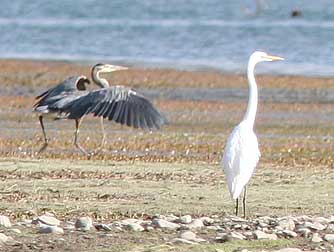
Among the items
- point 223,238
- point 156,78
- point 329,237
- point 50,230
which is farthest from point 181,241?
point 156,78

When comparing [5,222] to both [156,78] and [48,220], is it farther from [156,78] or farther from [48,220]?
[156,78]

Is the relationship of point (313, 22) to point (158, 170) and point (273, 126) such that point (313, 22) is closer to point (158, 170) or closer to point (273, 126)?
point (273, 126)

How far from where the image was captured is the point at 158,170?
13.1 m

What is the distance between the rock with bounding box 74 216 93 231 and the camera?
8.72m

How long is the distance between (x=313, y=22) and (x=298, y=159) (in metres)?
30.7

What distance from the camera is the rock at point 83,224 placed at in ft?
28.6

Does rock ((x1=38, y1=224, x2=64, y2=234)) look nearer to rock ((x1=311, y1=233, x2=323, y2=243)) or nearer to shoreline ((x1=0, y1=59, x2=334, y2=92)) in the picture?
rock ((x1=311, y1=233, x2=323, y2=243))

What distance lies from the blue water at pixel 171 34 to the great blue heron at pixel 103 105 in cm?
1250

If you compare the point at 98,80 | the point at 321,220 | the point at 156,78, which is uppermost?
the point at 98,80

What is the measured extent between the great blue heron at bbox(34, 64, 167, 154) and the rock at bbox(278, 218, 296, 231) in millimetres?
4326

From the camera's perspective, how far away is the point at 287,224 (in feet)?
29.7

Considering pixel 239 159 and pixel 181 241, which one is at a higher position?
pixel 239 159

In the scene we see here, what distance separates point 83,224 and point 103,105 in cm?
526

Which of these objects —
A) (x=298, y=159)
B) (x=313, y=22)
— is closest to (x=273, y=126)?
(x=298, y=159)
